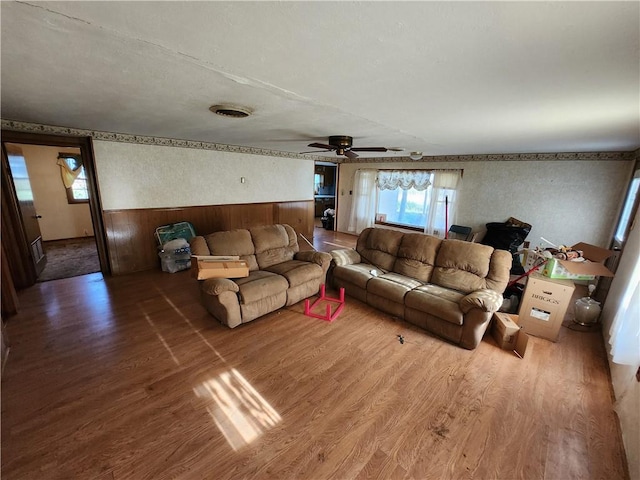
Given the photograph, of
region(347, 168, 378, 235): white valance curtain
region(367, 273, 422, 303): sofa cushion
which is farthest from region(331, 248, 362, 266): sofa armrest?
region(347, 168, 378, 235): white valance curtain

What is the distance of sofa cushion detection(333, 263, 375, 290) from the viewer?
329cm

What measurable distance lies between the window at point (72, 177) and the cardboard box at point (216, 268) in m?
4.65

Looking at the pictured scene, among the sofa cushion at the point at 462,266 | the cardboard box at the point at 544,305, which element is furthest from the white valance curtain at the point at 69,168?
the cardboard box at the point at 544,305

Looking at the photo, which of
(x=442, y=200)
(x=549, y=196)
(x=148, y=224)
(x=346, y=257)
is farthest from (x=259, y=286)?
(x=549, y=196)

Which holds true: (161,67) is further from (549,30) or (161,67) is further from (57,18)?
(549,30)

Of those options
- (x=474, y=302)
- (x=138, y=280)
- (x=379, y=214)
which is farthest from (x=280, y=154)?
(x=474, y=302)

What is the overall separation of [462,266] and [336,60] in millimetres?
2607

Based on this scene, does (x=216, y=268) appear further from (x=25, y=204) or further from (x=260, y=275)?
(x=25, y=204)

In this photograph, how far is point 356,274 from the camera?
336 centimetres

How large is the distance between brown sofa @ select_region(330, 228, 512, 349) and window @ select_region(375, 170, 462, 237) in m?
2.28

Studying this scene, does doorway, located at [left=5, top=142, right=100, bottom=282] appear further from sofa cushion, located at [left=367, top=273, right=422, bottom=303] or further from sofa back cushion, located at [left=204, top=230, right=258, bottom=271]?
sofa cushion, located at [left=367, top=273, right=422, bottom=303]

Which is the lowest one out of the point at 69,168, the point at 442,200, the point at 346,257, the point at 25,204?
the point at 346,257

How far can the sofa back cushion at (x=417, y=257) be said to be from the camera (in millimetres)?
3201

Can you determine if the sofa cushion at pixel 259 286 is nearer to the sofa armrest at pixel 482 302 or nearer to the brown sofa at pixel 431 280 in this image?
the brown sofa at pixel 431 280
